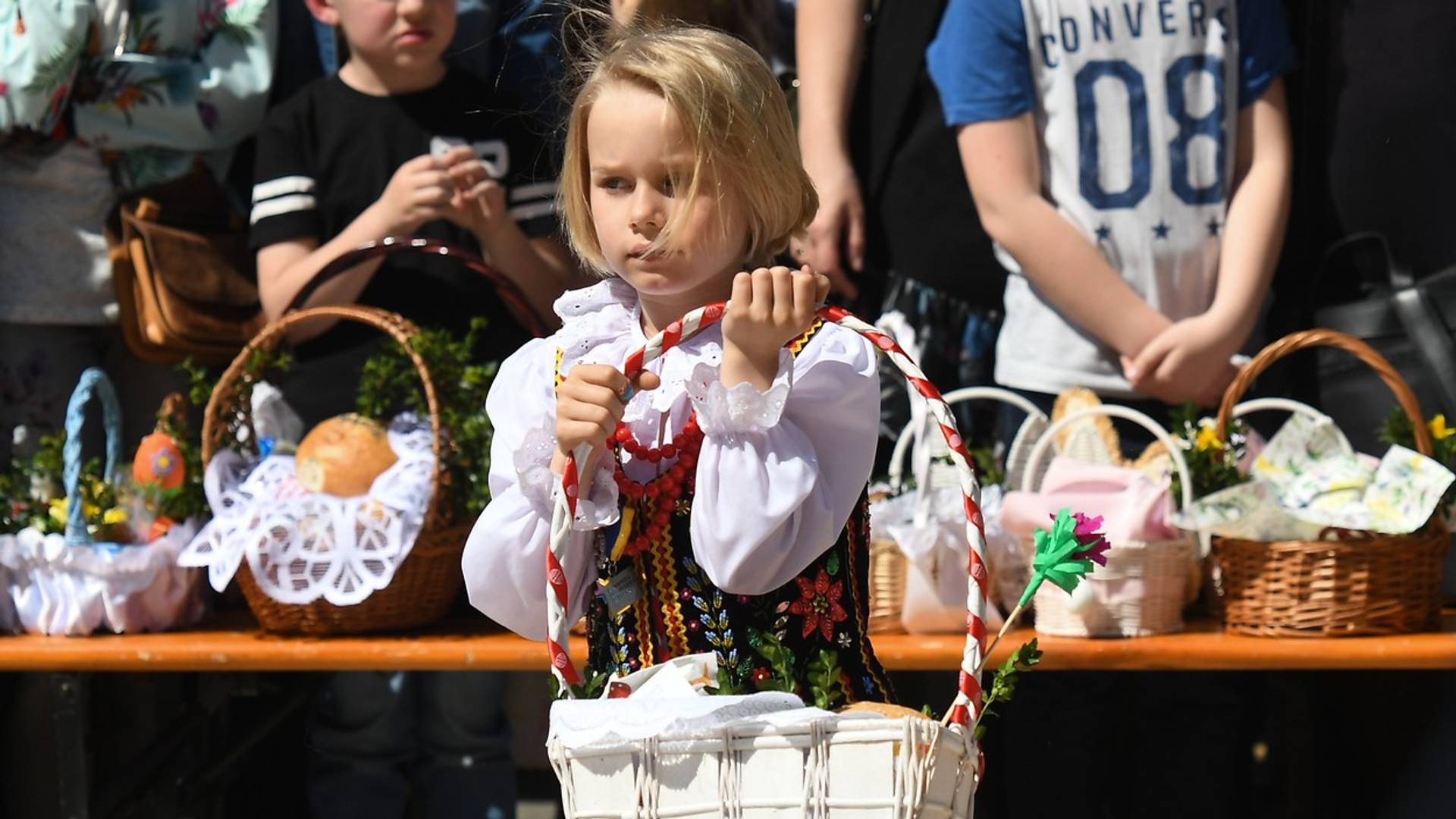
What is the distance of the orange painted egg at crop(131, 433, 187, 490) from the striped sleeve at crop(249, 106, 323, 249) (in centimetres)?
45

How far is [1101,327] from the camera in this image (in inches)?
125

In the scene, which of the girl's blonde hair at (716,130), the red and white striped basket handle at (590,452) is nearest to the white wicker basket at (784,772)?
the red and white striped basket handle at (590,452)

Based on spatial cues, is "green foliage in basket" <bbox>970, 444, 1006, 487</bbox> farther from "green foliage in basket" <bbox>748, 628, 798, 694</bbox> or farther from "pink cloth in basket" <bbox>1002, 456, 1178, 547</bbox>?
"green foliage in basket" <bbox>748, 628, 798, 694</bbox>

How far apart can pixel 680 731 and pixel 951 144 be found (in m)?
2.05

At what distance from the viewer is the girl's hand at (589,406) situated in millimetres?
1671

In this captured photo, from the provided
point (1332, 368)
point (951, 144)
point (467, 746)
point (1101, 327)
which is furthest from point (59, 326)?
point (1332, 368)

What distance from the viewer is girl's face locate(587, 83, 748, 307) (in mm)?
1769

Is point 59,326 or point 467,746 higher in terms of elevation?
point 59,326

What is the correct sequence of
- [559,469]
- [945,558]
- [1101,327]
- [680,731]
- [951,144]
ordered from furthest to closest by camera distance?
1. [951,144]
2. [1101,327]
3. [945,558]
4. [559,469]
5. [680,731]

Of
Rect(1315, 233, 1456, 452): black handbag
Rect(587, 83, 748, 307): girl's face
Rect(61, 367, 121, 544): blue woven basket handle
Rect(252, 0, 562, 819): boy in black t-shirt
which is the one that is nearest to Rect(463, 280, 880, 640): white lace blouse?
Rect(587, 83, 748, 307): girl's face

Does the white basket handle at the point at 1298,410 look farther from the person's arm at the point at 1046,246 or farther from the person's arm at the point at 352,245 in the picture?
the person's arm at the point at 352,245

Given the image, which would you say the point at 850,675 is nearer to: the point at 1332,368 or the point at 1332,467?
the point at 1332,467

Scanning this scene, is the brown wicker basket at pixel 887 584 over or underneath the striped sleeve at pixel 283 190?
underneath

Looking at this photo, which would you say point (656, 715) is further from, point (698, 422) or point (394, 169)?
point (394, 169)
